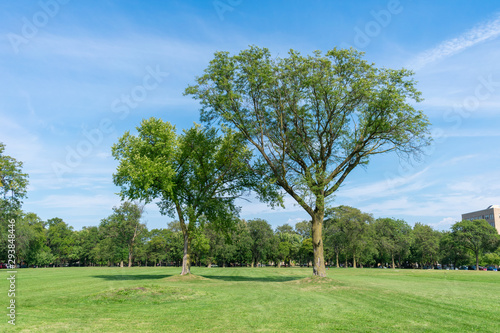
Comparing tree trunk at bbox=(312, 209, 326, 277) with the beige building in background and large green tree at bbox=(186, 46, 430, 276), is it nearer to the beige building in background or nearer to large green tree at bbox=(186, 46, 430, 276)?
large green tree at bbox=(186, 46, 430, 276)

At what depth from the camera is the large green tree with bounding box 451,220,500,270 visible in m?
89.9

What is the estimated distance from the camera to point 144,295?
54.8 feet

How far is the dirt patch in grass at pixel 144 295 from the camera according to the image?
15633mm

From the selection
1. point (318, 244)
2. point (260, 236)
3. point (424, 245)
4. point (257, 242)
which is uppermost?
point (318, 244)

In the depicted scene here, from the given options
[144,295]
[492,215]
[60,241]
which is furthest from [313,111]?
[492,215]

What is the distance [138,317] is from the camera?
1145 centimetres

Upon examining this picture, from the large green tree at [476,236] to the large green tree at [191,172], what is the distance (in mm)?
84834

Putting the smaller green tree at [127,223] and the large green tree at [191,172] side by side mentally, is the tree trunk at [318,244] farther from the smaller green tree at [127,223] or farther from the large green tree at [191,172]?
Answer: the smaller green tree at [127,223]

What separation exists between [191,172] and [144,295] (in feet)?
65.9

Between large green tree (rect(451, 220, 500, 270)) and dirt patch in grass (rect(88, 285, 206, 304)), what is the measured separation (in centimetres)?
9853

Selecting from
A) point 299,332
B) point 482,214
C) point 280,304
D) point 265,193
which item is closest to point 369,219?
point 265,193

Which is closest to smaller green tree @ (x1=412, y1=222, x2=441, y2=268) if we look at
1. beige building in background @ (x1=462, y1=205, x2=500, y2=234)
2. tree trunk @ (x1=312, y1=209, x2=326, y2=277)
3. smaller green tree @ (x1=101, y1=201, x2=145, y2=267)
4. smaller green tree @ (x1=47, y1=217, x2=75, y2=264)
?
beige building in background @ (x1=462, y1=205, x2=500, y2=234)

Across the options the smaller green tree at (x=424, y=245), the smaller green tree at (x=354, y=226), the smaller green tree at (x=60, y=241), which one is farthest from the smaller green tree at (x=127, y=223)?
the smaller green tree at (x=424, y=245)

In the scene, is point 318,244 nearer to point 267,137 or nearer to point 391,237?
point 267,137
